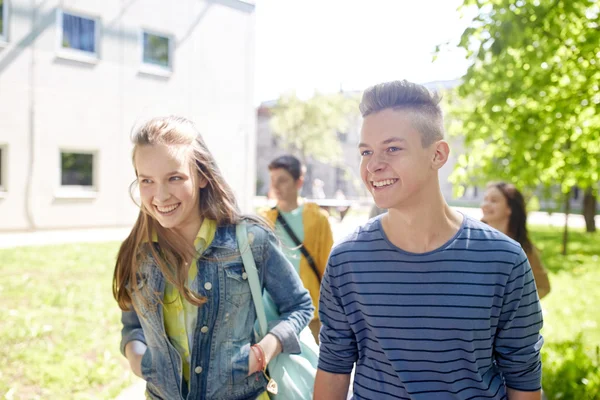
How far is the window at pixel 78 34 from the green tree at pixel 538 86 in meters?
9.87

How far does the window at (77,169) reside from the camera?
42.8ft

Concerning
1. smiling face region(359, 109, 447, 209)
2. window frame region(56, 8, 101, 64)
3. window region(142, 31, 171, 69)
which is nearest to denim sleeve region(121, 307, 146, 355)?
smiling face region(359, 109, 447, 209)

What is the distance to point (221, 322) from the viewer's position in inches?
71.5

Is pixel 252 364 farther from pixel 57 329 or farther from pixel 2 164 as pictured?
pixel 2 164

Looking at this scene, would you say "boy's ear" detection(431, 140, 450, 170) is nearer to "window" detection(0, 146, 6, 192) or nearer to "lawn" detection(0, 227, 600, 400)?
"lawn" detection(0, 227, 600, 400)

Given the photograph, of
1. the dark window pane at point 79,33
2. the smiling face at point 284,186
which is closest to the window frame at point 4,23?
the dark window pane at point 79,33

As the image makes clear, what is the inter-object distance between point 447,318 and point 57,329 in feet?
17.1

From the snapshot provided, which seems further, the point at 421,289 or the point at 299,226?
the point at 299,226

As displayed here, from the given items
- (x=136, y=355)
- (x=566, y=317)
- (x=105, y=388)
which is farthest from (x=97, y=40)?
(x=136, y=355)

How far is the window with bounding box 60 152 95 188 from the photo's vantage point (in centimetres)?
1304

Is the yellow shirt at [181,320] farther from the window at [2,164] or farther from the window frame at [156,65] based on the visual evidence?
the window frame at [156,65]

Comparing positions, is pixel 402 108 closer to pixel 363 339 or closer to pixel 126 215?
pixel 363 339

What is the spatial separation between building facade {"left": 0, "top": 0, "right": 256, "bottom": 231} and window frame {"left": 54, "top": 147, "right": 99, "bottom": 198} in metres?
0.03

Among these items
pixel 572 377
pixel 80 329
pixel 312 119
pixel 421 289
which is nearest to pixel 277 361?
pixel 421 289
